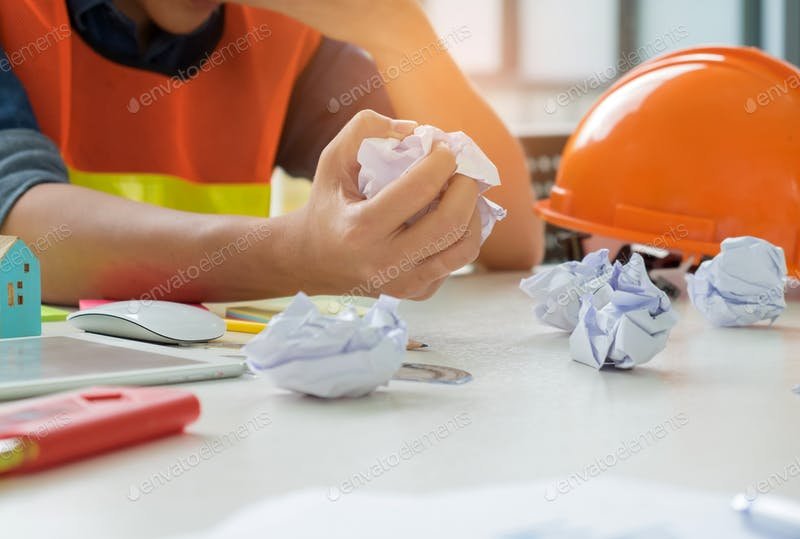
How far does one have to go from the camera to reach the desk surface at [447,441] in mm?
360

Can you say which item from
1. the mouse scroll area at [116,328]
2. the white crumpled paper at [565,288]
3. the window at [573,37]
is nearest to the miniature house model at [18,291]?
the mouse scroll area at [116,328]

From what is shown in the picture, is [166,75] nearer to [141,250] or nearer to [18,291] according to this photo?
[141,250]

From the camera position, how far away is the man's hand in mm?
677

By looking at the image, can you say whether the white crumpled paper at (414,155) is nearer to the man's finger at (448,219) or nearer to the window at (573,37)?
the man's finger at (448,219)

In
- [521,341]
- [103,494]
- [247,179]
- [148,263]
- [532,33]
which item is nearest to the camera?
[103,494]

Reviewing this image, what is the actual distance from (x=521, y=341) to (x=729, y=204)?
0.34 m

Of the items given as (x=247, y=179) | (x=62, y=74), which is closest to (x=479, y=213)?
(x=62, y=74)

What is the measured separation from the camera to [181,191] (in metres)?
1.33

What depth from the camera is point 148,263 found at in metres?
0.86

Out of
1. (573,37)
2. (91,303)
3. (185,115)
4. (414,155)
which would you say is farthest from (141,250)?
(573,37)

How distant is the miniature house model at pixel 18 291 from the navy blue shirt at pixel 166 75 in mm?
239

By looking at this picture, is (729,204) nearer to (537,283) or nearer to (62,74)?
(537,283)

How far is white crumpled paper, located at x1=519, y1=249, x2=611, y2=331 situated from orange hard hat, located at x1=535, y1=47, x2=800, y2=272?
25 centimetres

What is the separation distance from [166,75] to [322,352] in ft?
2.83
